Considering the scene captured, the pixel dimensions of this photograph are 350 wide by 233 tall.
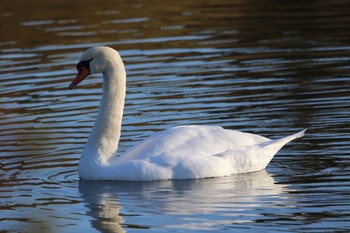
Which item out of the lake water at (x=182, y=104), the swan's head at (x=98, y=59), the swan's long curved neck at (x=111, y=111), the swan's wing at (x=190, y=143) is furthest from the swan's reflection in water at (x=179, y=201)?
the swan's head at (x=98, y=59)

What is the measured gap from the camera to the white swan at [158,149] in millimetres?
10055

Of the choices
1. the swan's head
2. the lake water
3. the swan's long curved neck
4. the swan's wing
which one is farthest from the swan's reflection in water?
the swan's head

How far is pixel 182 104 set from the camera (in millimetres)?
13742

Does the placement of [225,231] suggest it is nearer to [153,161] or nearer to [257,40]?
[153,161]

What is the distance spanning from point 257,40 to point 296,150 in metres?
7.81

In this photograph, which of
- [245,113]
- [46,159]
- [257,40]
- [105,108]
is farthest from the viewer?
[257,40]

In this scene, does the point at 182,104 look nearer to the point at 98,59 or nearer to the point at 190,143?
Result: the point at 98,59

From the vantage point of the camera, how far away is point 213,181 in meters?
10.0

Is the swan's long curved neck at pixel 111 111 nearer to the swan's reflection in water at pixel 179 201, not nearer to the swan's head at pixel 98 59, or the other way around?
the swan's head at pixel 98 59

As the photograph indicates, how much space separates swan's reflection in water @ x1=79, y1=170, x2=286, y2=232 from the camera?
8391mm

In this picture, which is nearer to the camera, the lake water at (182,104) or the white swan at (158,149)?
the lake water at (182,104)

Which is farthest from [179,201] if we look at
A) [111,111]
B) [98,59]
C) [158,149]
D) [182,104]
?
[182,104]

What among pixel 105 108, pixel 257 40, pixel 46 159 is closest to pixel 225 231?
pixel 105 108

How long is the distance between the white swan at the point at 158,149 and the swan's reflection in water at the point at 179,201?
103 millimetres
